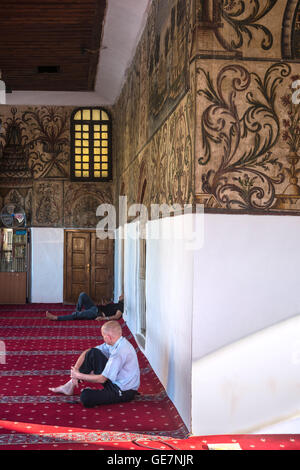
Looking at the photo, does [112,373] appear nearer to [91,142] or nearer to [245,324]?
[245,324]

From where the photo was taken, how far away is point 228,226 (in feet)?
14.7

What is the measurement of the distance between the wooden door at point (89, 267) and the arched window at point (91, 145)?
1344mm

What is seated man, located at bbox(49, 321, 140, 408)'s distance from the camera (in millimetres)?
5207

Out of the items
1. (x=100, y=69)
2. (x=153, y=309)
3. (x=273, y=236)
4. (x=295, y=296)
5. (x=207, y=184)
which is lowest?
(x=153, y=309)

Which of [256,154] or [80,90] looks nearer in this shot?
[256,154]

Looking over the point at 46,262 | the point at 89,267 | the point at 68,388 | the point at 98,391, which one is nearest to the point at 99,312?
the point at 89,267

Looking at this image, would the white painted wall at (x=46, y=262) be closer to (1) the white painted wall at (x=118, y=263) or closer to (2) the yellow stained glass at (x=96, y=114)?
(1) the white painted wall at (x=118, y=263)

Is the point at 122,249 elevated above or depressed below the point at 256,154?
below

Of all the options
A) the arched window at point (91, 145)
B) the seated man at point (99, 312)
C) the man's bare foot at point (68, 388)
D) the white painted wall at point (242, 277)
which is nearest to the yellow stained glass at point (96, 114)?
the arched window at point (91, 145)

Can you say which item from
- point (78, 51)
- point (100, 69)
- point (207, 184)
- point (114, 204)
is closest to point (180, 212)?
point (207, 184)

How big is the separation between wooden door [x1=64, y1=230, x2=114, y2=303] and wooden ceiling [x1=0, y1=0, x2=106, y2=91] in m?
3.35

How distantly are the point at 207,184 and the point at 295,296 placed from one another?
1.09 m

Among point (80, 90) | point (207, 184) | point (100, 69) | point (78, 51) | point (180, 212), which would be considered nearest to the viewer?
point (207, 184)

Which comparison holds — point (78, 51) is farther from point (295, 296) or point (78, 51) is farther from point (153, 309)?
point (295, 296)
